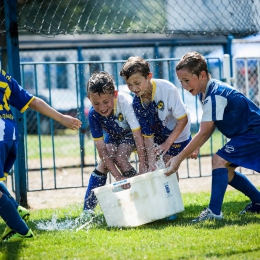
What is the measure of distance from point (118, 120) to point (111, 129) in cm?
12

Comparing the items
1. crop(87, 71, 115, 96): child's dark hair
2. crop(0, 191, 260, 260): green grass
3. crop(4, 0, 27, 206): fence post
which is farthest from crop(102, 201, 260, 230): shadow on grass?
crop(4, 0, 27, 206): fence post

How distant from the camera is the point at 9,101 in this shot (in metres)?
4.55

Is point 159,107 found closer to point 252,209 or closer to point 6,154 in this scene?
point 252,209

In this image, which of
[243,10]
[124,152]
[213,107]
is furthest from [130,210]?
[243,10]

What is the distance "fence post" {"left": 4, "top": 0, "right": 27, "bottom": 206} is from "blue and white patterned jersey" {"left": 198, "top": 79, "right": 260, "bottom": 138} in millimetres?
2208

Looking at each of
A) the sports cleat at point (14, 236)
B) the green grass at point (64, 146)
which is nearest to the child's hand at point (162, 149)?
the sports cleat at point (14, 236)

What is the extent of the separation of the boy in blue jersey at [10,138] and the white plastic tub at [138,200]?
61cm

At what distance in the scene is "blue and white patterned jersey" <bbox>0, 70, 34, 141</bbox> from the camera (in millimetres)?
4191

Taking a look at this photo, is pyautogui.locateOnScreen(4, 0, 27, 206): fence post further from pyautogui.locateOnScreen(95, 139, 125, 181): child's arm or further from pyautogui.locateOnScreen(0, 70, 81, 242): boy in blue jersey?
pyautogui.locateOnScreen(0, 70, 81, 242): boy in blue jersey

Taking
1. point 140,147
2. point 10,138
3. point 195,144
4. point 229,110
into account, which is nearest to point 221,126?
point 229,110

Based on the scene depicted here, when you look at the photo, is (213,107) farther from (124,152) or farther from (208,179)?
(208,179)

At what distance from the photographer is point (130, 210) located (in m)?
4.59

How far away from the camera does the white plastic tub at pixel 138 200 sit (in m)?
4.54

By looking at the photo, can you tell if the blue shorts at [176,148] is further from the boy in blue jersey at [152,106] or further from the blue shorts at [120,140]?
the blue shorts at [120,140]
